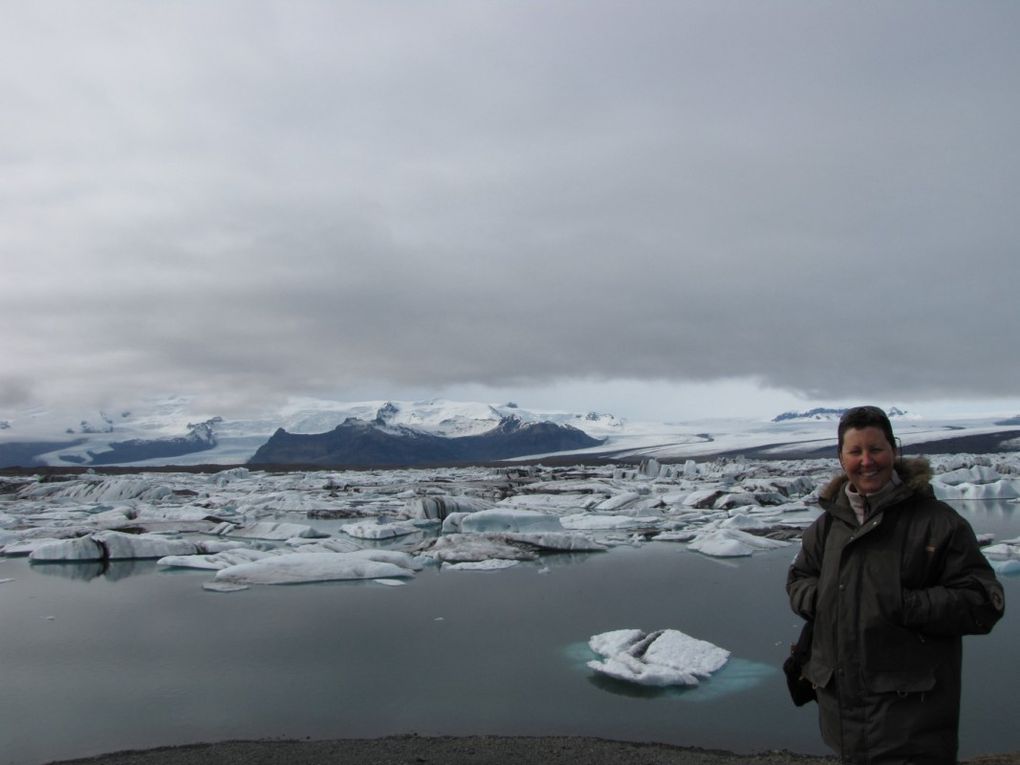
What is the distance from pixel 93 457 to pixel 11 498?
12240cm

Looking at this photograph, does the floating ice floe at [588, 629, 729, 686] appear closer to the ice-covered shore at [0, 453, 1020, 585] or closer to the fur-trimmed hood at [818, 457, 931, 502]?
the fur-trimmed hood at [818, 457, 931, 502]

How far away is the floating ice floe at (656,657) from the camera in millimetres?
6852

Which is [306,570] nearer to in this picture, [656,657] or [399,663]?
[399,663]

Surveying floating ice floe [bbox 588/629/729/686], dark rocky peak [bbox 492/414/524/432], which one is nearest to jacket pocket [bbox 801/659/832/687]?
floating ice floe [bbox 588/629/729/686]

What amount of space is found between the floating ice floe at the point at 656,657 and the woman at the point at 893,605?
468 centimetres

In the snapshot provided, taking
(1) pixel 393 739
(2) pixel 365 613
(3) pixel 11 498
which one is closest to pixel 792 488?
(2) pixel 365 613

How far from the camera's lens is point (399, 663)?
7824 mm

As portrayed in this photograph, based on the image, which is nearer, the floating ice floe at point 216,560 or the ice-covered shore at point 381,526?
the floating ice floe at point 216,560

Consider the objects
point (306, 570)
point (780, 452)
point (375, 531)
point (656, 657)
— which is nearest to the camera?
point (656, 657)

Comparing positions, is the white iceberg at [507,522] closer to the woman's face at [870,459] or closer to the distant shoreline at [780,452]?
the woman's face at [870,459]

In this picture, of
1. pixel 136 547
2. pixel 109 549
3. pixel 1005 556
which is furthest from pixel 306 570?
pixel 1005 556

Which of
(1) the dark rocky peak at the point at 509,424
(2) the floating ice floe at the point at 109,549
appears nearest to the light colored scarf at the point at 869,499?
(2) the floating ice floe at the point at 109,549

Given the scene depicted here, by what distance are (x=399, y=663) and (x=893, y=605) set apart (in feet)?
21.0

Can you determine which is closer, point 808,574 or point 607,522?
point 808,574
